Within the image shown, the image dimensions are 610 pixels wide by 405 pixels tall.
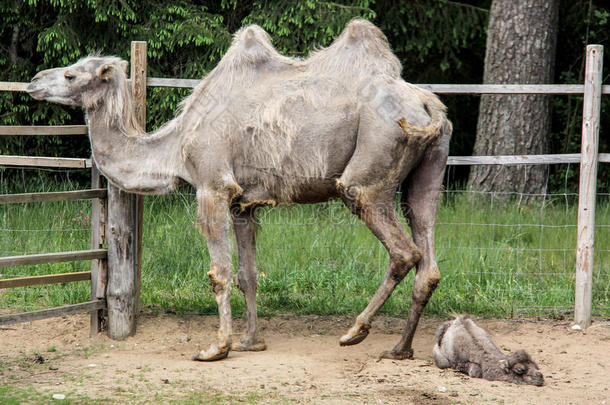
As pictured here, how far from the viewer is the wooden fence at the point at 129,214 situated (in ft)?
21.1

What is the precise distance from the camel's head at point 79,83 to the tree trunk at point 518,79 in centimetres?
594

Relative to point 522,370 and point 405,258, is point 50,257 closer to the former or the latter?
point 405,258

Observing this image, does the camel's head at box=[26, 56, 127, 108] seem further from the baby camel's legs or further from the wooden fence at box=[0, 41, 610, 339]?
the baby camel's legs

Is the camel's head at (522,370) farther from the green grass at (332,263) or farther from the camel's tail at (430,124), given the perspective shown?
the green grass at (332,263)

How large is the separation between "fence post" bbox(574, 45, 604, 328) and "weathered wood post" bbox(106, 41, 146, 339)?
3.94 m

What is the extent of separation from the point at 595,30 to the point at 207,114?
9493 mm

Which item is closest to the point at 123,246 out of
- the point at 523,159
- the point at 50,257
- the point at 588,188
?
the point at 50,257

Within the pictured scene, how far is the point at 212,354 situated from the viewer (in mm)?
5941

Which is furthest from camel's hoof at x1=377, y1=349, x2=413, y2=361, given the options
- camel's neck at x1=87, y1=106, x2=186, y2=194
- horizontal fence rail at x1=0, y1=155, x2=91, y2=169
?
horizontal fence rail at x1=0, y1=155, x2=91, y2=169

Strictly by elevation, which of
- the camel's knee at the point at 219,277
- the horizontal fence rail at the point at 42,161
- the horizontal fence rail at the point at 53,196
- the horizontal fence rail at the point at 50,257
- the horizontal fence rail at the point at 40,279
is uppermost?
the horizontal fence rail at the point at 42,161

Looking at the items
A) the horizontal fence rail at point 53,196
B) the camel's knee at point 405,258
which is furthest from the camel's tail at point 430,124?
the horizontal fence rail at point 53,196

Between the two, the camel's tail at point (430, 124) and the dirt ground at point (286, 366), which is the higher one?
the camel's tail at point (430, 124)

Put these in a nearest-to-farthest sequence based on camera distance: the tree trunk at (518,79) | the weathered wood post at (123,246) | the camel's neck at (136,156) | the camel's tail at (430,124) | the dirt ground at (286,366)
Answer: the dirt ground at (286,366), the camel's tail at (430,124), the camel's neck at (136,156), the weathered wood post at (123,246), the tree trunk at (518,79)

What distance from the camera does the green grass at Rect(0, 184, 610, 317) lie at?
7.57 meters
